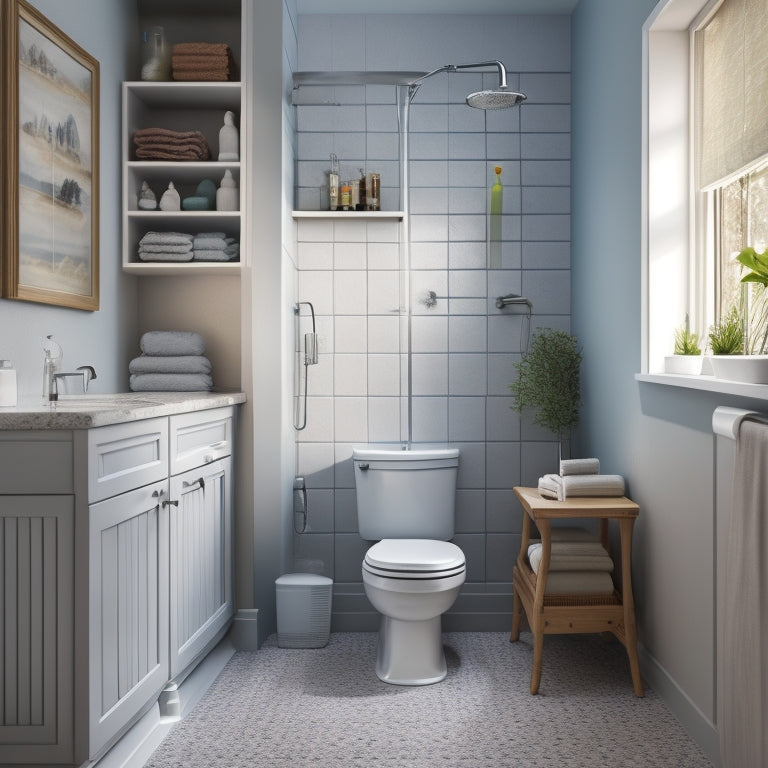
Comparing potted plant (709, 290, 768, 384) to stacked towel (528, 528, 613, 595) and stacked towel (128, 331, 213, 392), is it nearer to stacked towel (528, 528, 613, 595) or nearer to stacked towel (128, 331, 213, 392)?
stacked towel (528, 528, 613, 595)

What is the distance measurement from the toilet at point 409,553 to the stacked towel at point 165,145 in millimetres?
1332

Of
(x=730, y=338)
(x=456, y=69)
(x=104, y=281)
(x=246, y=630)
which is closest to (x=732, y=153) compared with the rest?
(x=730, y=338)

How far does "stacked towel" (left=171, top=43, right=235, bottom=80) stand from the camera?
2912mm

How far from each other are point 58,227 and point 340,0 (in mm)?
1574

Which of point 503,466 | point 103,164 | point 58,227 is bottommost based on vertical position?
point 503,466

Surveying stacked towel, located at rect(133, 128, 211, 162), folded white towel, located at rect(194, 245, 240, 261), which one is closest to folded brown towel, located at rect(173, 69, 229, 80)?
stacked towel, located at rect(133, 128, 211, 162)

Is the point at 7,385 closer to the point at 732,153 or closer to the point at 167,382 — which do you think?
the point at 167,382

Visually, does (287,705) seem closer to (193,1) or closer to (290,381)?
(290,381)

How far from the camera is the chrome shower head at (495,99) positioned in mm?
2736

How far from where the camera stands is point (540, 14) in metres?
3.27

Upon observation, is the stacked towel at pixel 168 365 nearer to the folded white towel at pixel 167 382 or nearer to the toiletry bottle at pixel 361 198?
the folded white towel at pixel 167 382

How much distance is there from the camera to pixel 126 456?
6.22ft

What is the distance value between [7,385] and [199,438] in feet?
2.17

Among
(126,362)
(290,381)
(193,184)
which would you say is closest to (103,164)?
(193,184)
